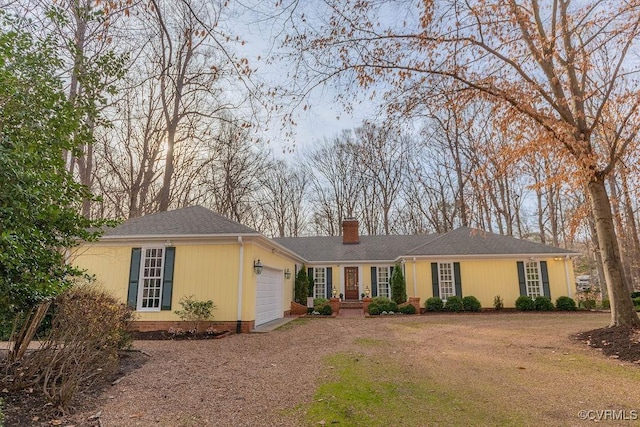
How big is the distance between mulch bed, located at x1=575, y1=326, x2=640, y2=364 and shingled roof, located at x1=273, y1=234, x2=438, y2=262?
36.3 ft

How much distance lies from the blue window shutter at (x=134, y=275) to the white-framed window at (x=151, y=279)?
11cm

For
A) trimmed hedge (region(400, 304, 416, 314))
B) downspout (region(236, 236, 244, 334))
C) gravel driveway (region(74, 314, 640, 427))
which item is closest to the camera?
gravel driveway (region(74, 314, 640, 427))

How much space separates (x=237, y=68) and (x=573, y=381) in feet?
20.3

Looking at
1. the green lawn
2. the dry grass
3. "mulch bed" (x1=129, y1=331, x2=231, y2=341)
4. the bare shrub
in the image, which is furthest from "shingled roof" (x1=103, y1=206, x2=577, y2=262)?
the green lawn

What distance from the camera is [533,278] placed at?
16016 mm

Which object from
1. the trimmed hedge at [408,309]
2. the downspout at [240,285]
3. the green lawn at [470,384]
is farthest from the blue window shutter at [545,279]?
the downspout at [240,285]

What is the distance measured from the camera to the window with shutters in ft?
62.0

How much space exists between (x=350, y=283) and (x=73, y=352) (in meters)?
15.8

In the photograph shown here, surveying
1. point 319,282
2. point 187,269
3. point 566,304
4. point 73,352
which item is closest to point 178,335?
point 187,269

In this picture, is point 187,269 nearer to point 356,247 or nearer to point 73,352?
point 73,352

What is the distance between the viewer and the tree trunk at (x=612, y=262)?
7809mm

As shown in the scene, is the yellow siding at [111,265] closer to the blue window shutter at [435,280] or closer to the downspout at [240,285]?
the downspout at [240,285]

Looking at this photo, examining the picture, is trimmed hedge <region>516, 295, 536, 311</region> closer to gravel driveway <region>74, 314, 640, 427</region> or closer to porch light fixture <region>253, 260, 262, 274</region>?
gravel driveway <region>74, 314, 640, 427</region>

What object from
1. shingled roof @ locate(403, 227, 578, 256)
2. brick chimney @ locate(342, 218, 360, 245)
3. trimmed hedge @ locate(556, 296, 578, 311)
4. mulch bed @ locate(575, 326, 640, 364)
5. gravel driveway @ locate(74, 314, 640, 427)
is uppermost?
brick chimney @ locate(342, 218, 360, 245)
